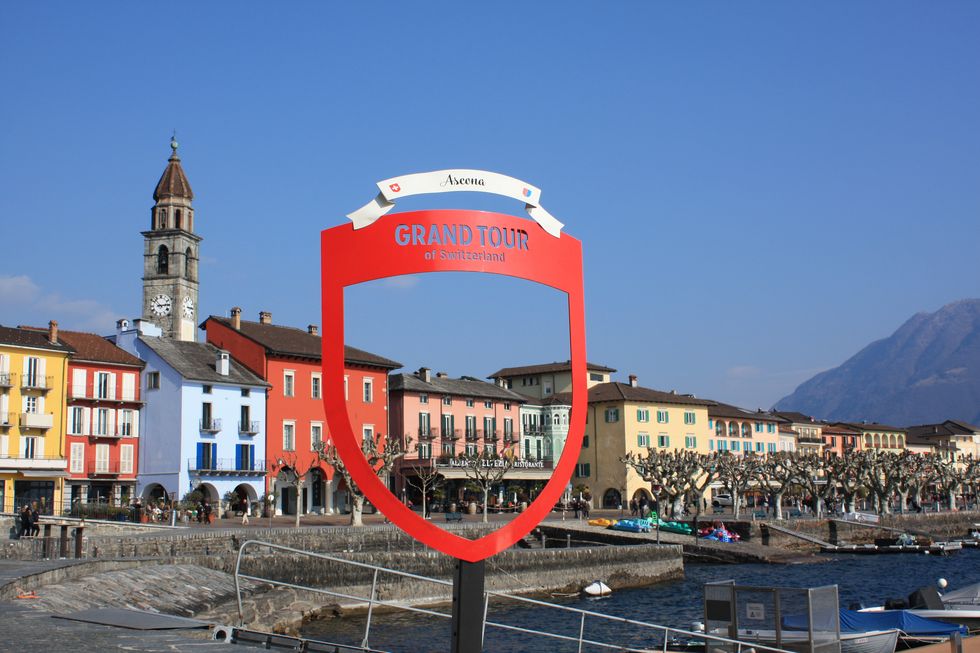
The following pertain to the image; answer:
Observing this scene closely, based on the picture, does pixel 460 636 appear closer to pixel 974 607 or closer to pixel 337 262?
pixel 337 262

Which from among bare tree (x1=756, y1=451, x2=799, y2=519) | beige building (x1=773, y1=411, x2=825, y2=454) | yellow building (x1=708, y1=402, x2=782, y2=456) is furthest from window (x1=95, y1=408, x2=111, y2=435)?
beige building (x1=773, y1=411, x2=825, y2=454)

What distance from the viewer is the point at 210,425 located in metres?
63.4

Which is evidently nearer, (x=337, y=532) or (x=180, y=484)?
(x=337, y=532)

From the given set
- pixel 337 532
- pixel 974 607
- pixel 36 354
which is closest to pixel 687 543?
pixel 337 532

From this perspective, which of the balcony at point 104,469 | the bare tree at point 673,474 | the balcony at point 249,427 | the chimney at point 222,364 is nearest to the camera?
the balcony at point 104,469

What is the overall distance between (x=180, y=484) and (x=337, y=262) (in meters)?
54.2

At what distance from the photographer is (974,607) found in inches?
1115

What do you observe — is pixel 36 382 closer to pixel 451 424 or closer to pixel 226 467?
pixel 226 467

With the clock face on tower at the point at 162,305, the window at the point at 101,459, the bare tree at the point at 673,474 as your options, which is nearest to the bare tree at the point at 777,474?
the bare tree at the point at 673,474

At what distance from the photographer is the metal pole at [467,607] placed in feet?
34.8

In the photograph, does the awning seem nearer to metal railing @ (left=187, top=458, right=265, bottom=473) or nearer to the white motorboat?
metal railing @ (left=187, top=458, right=265, bottom=473)

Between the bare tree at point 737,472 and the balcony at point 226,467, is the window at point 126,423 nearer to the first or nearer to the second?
the balcony at point 226,467

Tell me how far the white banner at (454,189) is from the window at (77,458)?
53.9 m

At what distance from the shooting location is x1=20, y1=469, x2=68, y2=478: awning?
184 feet
